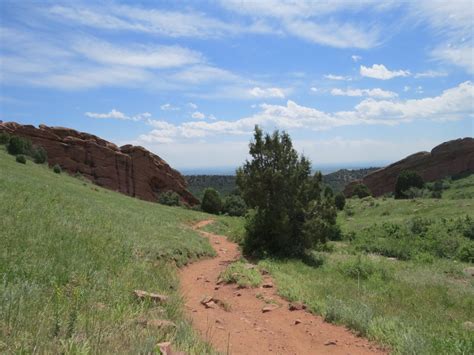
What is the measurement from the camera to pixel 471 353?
19.5 feet

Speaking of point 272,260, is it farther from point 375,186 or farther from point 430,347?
point 375,186

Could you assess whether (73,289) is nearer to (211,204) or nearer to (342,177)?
(211,204)

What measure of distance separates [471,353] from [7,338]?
6.48m

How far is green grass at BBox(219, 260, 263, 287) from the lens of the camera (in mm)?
10792

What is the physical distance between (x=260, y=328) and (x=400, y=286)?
20.8 feet

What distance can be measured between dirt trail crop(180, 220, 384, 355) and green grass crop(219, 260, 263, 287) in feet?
1.07

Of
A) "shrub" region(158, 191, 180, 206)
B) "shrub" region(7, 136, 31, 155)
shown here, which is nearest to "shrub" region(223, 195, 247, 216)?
"shrub" region(158, 191, 180, 206)

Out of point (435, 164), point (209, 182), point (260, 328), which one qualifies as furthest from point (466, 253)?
point (209, 182)

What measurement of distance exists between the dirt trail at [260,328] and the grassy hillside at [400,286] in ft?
1.31

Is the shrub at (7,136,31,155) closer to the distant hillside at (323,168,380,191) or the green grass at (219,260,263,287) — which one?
the green grass at (219,260,263,287)

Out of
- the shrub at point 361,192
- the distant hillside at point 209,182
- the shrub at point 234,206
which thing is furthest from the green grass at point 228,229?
the distant hillside at point 209,182

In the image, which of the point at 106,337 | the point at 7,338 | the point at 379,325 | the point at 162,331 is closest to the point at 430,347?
the point at 379,325

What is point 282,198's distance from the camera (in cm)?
1758

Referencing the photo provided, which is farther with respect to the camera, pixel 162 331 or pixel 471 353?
pixel 471 353
